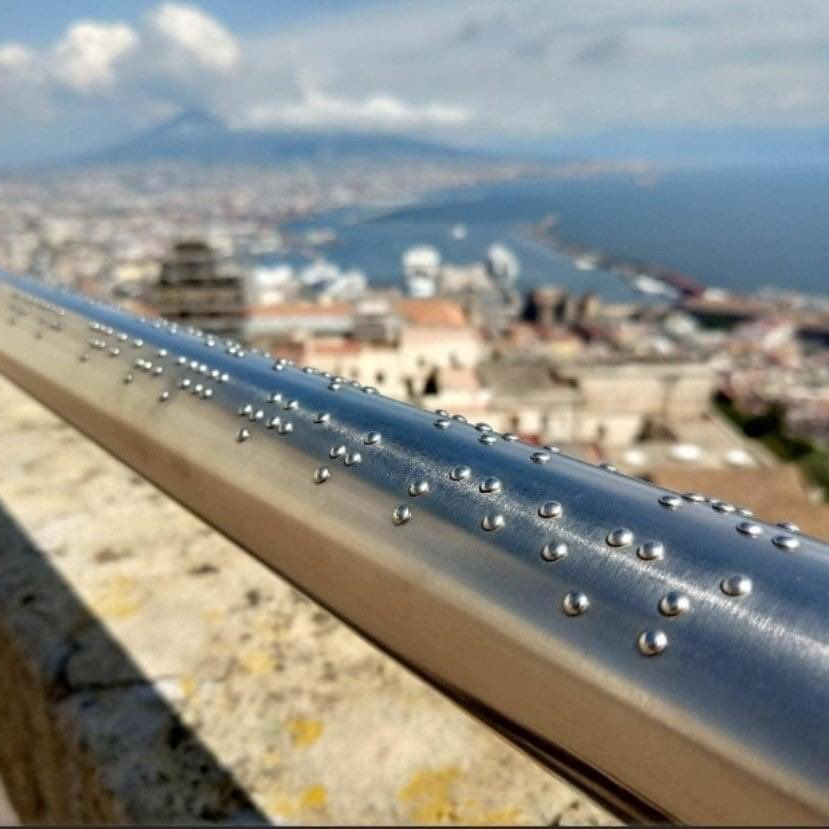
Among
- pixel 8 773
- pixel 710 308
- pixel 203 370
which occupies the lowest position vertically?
pixel 710 308

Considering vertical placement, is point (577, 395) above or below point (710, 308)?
above

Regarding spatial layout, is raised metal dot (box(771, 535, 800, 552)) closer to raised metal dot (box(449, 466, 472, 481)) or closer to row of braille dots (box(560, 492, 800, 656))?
row of braille dots (box(560, 492, 800, 656))

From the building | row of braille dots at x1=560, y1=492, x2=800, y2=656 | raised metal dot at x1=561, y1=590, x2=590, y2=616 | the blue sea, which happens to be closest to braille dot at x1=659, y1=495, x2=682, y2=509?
row of braille dots at x1=560, y1=492, x2=800, y2=656

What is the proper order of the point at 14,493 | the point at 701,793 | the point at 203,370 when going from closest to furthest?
1. the point at 701,793
2. the point at 203,370
3. the point at 14,493

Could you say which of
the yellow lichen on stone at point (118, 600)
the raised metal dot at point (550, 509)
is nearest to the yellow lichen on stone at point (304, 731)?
the yellow lichen on stone at point (118, 600)

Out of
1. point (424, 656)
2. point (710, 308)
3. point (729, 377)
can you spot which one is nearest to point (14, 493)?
point (424, 656)

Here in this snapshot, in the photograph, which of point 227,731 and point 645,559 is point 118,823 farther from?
point 645,559

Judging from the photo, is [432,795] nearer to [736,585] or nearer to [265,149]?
[736,585]

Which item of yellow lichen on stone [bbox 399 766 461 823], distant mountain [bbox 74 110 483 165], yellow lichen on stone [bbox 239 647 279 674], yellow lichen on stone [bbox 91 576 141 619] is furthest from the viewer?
distant mountain [bbox 74 110 483 165]
